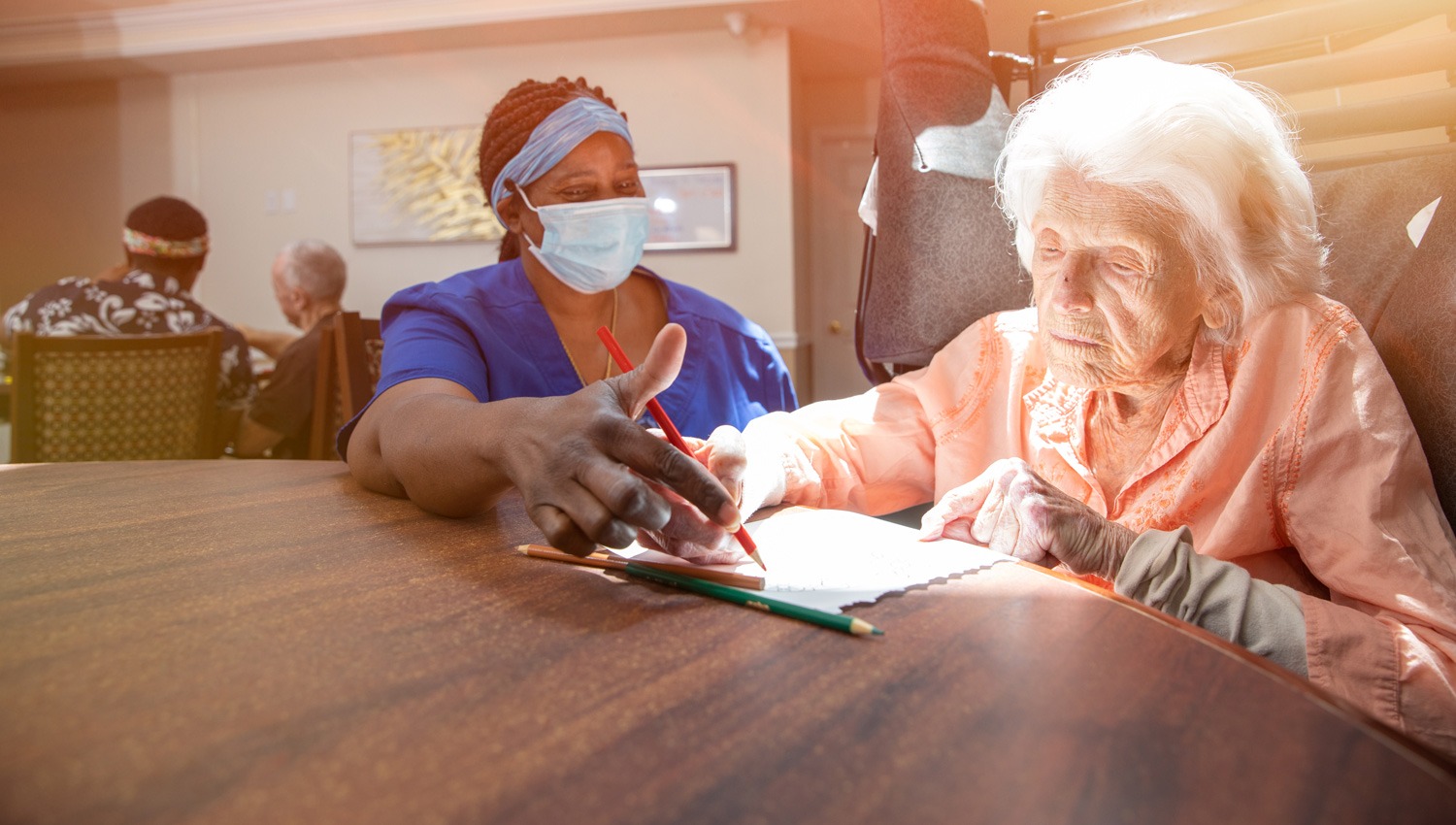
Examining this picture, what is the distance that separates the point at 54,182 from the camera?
7078 mm

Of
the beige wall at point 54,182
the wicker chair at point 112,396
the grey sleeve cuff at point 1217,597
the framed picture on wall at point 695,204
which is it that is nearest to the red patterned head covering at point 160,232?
the wicker chair at point 112,396

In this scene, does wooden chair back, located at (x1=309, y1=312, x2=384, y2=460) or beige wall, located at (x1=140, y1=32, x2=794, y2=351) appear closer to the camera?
wooden chair back, located at (x1=309, y1=312, x2=384, y2=460)

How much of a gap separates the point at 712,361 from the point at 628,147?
46 centimetres

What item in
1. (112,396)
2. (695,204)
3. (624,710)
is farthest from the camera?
(695,204)

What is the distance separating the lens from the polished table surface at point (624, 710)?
0.38m

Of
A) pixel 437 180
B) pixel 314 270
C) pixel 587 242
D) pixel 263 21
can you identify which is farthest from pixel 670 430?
pixel 263 21

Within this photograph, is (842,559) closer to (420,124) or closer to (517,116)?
(517,116)

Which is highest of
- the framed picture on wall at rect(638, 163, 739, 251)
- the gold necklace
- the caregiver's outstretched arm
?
the framed picture on wall at rect(638, 163, 739, 251)

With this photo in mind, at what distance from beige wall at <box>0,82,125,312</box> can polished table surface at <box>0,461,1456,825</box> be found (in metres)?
7.80

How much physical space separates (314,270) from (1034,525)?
14.0ft

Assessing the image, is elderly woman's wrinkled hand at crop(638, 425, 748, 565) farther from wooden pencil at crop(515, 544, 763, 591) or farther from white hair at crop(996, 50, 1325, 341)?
white hair at crop(996, 50, 1325, 341)

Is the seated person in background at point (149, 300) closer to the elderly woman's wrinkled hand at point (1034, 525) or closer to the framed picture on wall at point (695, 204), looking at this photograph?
the framed picture on wall at point (695, 204)

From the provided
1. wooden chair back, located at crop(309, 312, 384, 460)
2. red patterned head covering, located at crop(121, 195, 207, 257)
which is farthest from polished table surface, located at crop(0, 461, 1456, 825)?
red patterned head covering, located at crop(121, 195, 207, 257)

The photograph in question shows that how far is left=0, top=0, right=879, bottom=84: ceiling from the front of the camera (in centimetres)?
570
